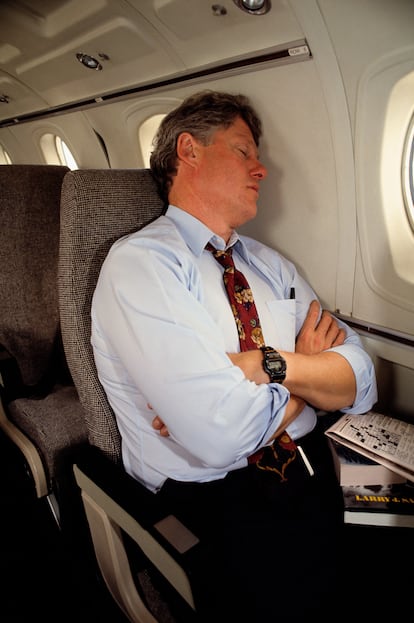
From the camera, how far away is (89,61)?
2.63 m

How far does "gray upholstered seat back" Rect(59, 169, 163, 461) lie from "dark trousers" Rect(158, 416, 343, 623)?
0.35 metres

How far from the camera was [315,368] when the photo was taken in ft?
4.59

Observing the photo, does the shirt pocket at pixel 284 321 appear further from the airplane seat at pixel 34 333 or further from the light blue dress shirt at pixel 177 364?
the airplane seat at pixel 34 333

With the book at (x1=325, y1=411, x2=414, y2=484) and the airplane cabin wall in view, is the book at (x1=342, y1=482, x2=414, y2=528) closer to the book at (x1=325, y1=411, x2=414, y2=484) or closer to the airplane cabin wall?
the book at (x1=325, y1=411, x2=414, y2=484)

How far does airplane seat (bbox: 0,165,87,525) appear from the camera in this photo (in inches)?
72.6

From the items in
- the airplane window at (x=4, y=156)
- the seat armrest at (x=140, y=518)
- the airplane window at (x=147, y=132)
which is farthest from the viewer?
the airplane window at (x=4, y=156)

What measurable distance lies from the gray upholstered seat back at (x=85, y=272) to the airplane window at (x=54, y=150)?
12.3 feet

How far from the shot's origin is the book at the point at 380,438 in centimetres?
120

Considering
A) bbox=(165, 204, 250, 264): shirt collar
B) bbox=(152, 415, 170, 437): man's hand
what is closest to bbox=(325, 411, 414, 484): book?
bbox=(152, 415, 170, 437): man's hand

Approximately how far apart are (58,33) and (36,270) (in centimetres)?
158

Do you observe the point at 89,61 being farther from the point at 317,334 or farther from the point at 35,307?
the point at 317,334

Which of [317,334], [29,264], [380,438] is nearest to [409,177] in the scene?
[317,334]

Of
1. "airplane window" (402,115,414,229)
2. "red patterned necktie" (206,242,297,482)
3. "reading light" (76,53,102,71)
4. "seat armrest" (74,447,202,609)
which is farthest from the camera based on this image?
"reading light" (76,53,102,71)

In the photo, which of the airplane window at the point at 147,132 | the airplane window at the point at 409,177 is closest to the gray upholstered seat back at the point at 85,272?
the airplane window at the point at 409,177
